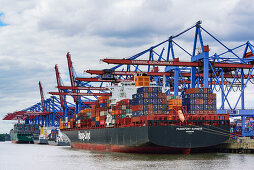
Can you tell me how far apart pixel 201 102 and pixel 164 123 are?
774cm

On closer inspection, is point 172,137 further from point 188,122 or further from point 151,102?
point 151,102

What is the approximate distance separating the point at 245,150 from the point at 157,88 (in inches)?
642

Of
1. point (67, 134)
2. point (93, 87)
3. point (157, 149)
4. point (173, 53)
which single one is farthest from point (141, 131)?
point (67, 134)

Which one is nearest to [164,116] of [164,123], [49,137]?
[164,123]

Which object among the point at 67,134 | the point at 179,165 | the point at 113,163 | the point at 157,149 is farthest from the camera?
the point at 67,134

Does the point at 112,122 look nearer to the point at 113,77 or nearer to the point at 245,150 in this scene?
the point at 113,77

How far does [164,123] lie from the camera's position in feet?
190

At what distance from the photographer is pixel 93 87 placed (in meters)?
95.1

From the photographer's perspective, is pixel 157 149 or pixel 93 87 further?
pixel 93 87

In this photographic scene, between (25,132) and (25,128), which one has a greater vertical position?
(25,128)

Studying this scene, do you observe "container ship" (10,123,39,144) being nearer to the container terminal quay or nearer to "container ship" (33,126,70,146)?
"container ship" (33,126,70,146)

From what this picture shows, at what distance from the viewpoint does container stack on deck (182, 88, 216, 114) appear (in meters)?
61.7

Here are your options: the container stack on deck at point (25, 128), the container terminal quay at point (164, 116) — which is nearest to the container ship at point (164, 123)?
the container terminal quay at point (164, 116)

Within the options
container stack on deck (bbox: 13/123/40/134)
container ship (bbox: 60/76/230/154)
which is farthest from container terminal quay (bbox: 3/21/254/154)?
container stack on deck (bbox: 13/123/40/134)
